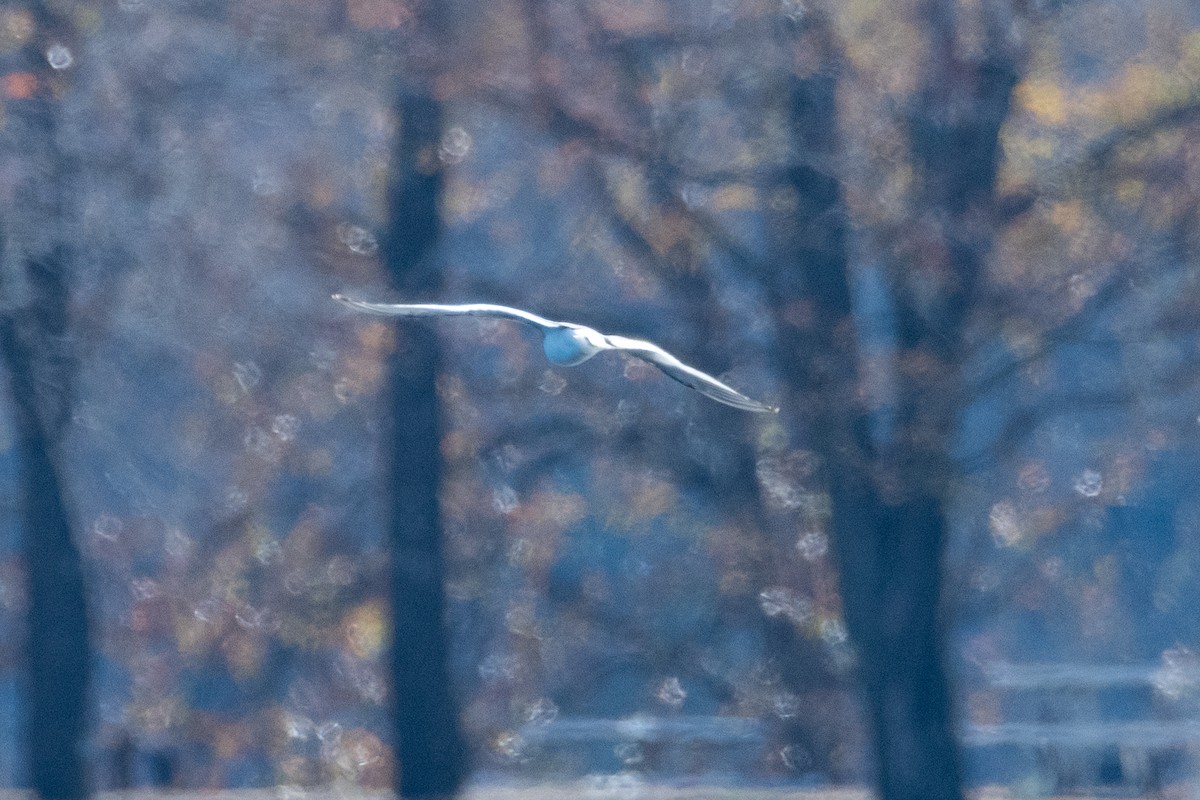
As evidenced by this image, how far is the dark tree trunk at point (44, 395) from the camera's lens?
1089cm

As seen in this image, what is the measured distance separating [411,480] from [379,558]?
25.8 inches

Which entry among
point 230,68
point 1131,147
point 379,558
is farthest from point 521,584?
point 1131,147

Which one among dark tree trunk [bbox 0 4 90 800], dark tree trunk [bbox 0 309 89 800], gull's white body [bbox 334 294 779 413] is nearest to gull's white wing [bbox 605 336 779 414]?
gull's white body [bbox 334 294 779 413]

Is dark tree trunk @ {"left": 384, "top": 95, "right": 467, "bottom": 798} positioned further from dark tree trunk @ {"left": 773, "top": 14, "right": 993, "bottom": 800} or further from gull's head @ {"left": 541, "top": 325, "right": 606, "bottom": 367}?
gull's head @ {"left": 541, "top": 325, "right": 606, "bottom": 367}

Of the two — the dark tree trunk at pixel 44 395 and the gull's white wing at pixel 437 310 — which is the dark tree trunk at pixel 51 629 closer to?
the dark tree trunk at pixel 44 395

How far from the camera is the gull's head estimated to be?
643 cm

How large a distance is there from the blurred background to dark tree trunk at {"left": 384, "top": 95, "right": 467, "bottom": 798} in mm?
24

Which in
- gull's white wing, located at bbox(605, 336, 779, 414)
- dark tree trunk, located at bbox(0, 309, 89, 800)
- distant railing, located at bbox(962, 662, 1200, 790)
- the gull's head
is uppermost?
the gull's head

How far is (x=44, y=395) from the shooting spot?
10969 mm

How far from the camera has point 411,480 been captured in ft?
36.0

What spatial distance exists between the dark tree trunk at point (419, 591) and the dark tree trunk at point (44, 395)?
1986 mm

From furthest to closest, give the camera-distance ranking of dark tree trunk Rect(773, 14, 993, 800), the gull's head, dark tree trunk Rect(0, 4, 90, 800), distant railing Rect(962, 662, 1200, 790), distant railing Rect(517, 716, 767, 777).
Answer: distant railing Rect(517, 716, 767, 777), dark tree trunk Rect(0, 4, 90, 800), distant railing Rect(962, 662, 1200, 790), dark tree trunk Rect(773, 14, 993, 800), the gull's head

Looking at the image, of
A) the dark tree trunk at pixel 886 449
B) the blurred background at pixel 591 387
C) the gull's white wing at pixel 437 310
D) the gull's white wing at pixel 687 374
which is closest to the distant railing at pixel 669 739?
the blurred background at pixel 591 387

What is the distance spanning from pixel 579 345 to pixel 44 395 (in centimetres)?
557
